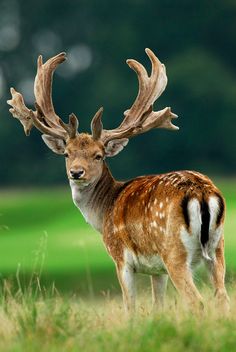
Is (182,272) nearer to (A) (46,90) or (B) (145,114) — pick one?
(B) (145,114)

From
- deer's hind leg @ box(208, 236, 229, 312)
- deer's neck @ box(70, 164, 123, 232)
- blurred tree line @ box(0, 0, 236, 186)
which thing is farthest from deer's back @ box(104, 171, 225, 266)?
blurred tree line @ box(0, 0, 236, 186)

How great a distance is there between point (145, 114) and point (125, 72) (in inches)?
1261

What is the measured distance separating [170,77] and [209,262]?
32865mm

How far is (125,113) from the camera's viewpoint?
9516 millimetres

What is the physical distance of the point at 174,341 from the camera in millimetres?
6492

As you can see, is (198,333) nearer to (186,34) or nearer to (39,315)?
(39,315)

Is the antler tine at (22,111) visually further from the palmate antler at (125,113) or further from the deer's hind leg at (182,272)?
the deer's hind leg at (182,272)

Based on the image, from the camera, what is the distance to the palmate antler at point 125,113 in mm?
9258

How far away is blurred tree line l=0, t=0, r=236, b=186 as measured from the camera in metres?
39.8

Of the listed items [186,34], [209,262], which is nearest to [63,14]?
[186,34]

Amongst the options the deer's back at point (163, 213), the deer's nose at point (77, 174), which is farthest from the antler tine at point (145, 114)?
the deer's back at point (163, 213)

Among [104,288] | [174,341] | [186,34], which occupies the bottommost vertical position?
[104,288]

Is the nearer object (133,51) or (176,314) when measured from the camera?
(176,314)

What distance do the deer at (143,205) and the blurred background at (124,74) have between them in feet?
90.1
